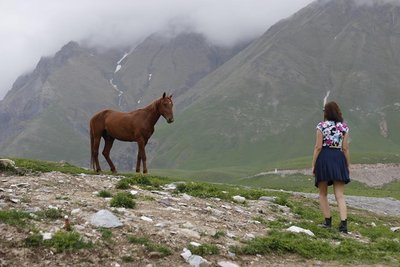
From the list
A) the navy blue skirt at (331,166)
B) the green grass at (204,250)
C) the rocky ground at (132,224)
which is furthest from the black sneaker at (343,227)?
the green grass at (204,250)

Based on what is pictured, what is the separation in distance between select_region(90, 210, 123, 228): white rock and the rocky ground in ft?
0.34

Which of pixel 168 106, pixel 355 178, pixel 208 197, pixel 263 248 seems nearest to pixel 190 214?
pixel 263 248

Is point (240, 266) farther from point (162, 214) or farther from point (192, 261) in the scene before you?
point (162, 214)

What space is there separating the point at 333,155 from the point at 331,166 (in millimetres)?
354

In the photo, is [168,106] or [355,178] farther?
[355,178]

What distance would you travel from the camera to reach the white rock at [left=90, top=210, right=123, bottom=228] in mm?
11617

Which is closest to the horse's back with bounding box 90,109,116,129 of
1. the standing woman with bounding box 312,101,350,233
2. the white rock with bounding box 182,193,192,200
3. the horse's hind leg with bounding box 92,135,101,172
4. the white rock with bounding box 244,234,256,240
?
the horse's hind leg with bounding box 92,135,101,172

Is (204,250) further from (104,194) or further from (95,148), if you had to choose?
(95,148)

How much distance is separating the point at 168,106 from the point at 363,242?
11.0m

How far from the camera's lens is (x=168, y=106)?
2259 cm

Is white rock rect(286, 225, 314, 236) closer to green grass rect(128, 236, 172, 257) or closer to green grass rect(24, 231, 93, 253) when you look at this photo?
green grass rect(128, 236, 172, 257)

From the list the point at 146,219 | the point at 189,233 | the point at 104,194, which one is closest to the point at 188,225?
the point at 189,233

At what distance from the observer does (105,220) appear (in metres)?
11.8

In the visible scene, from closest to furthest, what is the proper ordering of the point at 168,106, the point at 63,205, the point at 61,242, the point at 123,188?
the point at 61,242, the point at 63,205, the point at 123,188, the point at 168,106
